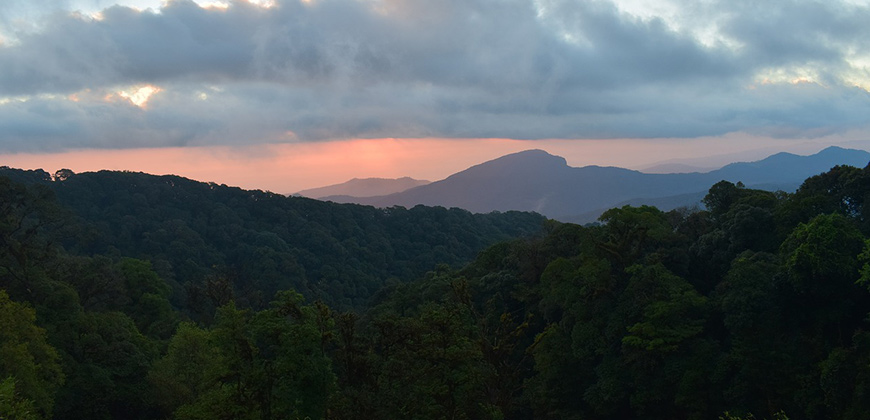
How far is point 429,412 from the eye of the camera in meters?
20.3

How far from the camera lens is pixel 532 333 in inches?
1791

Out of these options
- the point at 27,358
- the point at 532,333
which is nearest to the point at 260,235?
the point at 532,333

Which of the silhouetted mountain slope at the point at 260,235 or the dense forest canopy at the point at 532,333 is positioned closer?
the dense forest canopy at the point at 532,333

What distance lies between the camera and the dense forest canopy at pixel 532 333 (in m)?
22.7

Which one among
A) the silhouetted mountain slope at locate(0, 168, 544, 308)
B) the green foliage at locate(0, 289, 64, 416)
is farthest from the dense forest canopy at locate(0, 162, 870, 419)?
the silhouetted mountain slope at locate(0, 168, 544, 308)

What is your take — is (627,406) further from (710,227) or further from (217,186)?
(217,186)

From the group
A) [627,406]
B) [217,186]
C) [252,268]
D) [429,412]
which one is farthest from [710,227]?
[217,186]

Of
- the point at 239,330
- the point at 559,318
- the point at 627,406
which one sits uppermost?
the point at 239,330

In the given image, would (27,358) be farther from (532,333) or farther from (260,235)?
(260,235)

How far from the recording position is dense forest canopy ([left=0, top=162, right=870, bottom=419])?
22734mm

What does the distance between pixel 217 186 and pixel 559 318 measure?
106171 millimetres

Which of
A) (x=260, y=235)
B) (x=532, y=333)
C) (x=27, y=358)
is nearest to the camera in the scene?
(x=27, y=358)

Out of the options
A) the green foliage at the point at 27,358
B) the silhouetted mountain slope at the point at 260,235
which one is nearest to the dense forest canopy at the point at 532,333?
the green foliage at the point at 27,358

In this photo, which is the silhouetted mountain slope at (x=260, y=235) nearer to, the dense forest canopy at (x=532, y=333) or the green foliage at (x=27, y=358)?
the dense forest canopy at (x=532, y=333)
